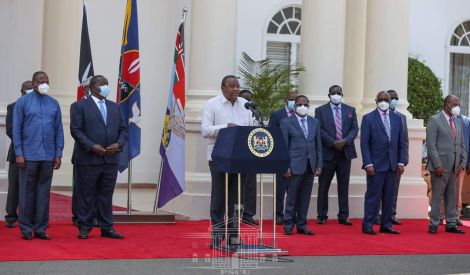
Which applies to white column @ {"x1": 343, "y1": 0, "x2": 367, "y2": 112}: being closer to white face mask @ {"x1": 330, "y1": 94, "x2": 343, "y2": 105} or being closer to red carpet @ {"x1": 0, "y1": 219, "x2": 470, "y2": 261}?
white face mask @ {"x1": 330, "y1": 94, "x2": 343, "y2": 105}

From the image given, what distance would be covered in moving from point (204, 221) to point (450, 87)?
1260 cm

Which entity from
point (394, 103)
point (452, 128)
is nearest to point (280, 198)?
point (394, 103)

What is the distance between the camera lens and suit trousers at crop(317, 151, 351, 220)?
15898 millimetres

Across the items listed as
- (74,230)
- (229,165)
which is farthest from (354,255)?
(74,230)

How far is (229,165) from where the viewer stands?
37.0ft

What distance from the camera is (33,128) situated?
12734mm

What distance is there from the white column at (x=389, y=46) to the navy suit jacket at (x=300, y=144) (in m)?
3.26

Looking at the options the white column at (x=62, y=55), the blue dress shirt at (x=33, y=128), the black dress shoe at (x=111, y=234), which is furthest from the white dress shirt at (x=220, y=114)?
the white column at (x=62, y=55)

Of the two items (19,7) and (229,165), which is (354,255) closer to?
(229,165)

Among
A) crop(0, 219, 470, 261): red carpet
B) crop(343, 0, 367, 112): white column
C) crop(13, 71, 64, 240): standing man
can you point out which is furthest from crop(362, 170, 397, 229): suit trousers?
crop(343, 0, 367, 112): white column

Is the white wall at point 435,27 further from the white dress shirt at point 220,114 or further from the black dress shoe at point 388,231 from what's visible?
the white dress shirt at point 220,114

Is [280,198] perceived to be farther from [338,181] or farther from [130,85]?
[130,85]

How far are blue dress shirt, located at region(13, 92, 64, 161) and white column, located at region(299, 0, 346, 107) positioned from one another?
5268 mm

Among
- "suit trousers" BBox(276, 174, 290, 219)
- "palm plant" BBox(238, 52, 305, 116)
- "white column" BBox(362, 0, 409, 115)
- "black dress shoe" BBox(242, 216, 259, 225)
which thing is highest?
"white column" BBox(362, 0, 409, 115)
